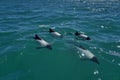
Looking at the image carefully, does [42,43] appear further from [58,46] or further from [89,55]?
[89,55]

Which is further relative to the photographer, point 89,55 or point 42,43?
point 42,43

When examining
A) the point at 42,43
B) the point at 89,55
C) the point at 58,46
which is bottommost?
the point at 58,46

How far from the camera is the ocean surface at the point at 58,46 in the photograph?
14.1m

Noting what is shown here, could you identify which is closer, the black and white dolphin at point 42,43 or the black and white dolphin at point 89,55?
the black and white dolphin at point 89,55

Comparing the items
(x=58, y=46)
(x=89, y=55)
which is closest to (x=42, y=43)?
(x=58, y=46)

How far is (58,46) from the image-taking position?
17.2 metres

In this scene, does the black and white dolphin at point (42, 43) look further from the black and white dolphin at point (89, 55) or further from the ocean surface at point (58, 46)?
the black and white dolphin at point (89, 55)

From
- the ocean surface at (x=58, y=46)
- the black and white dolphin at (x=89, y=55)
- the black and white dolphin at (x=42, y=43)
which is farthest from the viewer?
the black and white dolphin at (x=42, y=43)

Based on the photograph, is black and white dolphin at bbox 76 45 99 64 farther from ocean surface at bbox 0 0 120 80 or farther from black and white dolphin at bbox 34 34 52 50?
black and white dolphin at bbox 34 34 52 50

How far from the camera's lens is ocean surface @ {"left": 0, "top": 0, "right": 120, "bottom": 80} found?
46.1ft

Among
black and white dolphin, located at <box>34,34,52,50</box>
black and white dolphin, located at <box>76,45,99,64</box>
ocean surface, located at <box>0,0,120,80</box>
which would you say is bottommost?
ocean surface, located at <box>0,0,120,80</box>

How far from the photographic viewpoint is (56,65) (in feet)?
49.1

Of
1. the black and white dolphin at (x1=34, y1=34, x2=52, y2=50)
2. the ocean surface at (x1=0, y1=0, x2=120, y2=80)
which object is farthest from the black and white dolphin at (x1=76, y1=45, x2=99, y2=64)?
the black and white dolphin at (x1=34, y1=34, x2=52, y2=50)

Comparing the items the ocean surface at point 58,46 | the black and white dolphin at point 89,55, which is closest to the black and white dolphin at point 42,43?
the ocean surface at point 58,46
